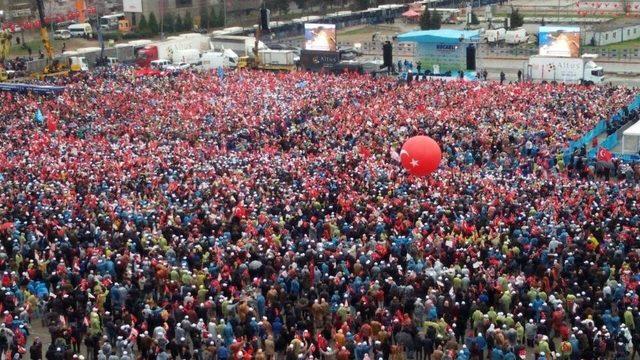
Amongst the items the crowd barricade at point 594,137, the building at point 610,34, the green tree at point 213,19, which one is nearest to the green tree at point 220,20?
the green tree at point 213,19

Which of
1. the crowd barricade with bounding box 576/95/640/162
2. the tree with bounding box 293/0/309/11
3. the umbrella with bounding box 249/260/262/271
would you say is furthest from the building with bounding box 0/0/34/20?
the umbrella with bounding box 249/260/262/271

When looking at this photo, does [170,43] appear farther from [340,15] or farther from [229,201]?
[229,201]

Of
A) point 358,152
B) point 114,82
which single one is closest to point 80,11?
point 114,82

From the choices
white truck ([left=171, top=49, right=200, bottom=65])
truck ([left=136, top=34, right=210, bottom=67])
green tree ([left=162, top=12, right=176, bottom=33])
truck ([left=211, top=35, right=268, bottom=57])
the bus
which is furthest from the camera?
the bus

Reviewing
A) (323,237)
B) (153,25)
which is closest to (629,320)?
(323,237)

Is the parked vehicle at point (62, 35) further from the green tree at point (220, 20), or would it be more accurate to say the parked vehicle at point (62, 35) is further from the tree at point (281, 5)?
the tree at point (281, 5)

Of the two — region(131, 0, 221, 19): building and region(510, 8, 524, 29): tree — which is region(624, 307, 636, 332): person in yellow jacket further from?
region(131, 0, 221, 19): building

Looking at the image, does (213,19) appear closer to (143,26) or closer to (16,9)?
(143,26)
